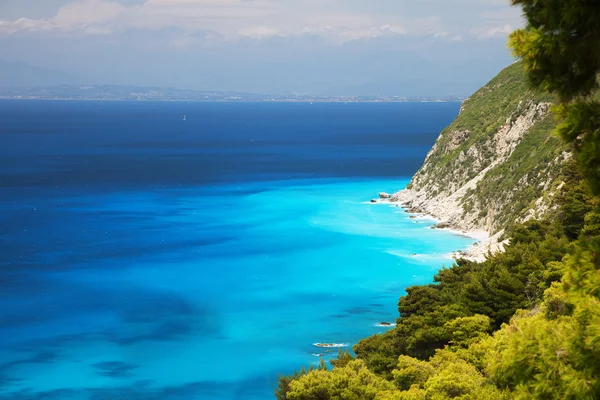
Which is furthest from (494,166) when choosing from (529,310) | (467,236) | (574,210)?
(529,310)

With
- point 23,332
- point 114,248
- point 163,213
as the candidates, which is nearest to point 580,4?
point 23,332

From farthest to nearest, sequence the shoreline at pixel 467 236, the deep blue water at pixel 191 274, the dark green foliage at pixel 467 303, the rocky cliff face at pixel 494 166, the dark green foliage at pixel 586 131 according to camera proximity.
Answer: the rocky cliff face at pixel 494 166, the shoreline at pixel 467 236, the deep blue water at pixel 191 274, the dark green foliage at pixel 467 303, the dark green foliage at pixel 586 131

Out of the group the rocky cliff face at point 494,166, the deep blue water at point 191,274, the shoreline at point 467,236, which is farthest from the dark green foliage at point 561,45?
the rocky cliff face at point 494,166

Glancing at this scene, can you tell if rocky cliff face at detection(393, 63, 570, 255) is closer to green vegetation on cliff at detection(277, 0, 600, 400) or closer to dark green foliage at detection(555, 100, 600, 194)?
green vegetation on cliff at detection(277, 0, 600, 400)

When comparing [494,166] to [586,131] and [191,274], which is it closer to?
[191,274]

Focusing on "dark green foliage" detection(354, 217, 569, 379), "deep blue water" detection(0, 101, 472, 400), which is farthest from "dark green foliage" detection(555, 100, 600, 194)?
"deep blue water" detection(0, 101, 472, 400)

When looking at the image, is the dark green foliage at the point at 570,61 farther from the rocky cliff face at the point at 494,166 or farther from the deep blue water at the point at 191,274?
the rocky cliff face at the point at 494,166

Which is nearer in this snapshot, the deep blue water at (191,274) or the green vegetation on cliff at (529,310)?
the green vegetation on cliff at (529,310)
